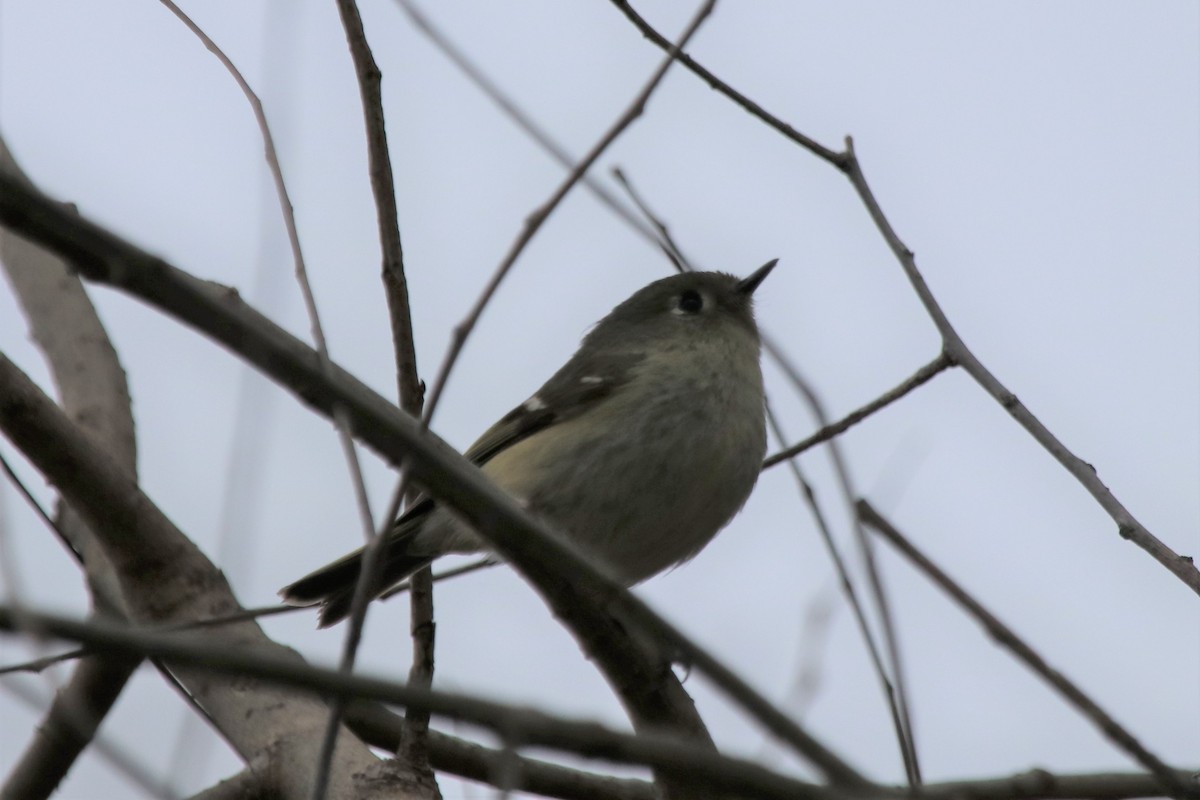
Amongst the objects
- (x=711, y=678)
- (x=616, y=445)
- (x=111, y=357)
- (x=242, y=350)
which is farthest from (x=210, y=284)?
(x=616, y=445)

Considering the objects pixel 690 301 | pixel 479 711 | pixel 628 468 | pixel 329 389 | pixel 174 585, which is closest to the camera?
pixel 479 711

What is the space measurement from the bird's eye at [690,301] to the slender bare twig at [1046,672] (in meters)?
3.24

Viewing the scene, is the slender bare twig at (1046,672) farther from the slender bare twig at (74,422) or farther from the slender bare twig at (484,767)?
the slender bare twig at (74,422)

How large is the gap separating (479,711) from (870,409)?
161 cm

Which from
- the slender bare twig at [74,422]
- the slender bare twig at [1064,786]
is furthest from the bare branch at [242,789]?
the slender bare twig at [1064,786]

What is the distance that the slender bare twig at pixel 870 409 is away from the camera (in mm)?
2281

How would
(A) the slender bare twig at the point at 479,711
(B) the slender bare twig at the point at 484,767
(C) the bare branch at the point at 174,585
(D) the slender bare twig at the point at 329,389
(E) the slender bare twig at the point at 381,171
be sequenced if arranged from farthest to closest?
(B) the slender bare twig at the point at 484,767, (C) the bare branch at the point at 174,585, (E) the slender bare twig at the point at 381,171, (D) the slender bare twig at the point at 329,389, (A) the slender bare twig at the point at 479,711

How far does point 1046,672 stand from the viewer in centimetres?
149

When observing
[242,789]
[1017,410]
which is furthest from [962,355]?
[242,789]

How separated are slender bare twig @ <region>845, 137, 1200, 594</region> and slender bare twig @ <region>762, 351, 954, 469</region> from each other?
7cm

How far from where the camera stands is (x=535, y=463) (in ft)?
13.3

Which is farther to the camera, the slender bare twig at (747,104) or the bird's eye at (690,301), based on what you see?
the bird's eye at (690,301)

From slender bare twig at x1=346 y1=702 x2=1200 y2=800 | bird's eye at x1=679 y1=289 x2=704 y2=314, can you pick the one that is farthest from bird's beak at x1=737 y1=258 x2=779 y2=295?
slender bare twig at x1=346 y1=702 x2=1200 y2=800

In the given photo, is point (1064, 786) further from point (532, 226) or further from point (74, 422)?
point (74, 422)
